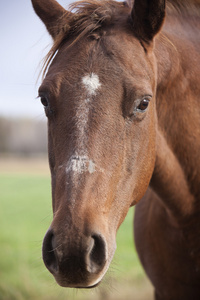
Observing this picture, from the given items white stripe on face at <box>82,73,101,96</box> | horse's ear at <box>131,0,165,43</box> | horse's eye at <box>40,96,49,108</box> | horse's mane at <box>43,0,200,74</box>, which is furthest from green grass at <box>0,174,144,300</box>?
horse's ear at <box>131,0,165,43</box>

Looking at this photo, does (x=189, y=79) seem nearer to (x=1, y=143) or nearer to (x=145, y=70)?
(x=145, y=70)

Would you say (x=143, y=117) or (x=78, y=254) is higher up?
(x=143, y=117)

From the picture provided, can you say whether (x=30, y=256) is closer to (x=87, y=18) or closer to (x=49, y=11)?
(x=49, y=11)

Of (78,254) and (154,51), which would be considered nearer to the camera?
(78,254)

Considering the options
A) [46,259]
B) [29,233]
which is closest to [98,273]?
[46,259]

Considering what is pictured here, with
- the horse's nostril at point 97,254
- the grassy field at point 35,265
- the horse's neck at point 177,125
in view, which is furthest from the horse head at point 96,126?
the grassy field at point 35,265

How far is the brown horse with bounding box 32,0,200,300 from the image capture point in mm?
1963

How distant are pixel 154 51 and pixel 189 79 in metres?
0.41

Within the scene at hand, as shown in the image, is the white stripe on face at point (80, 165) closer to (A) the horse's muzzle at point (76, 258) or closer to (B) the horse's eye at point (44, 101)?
(A) the horse's muzzle at point (76, 258)

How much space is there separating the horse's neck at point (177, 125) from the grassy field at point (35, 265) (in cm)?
76

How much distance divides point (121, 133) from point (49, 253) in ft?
2.89

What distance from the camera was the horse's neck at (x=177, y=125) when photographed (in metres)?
2.85

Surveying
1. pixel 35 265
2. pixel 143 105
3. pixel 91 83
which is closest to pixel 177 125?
pixel 143 105

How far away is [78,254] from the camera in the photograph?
184 centimetres
